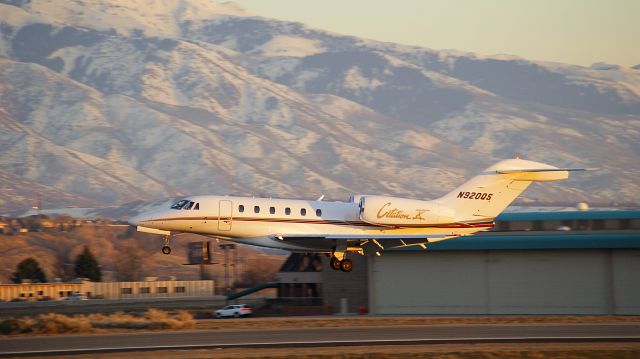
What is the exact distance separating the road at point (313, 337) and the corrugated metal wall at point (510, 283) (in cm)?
1117

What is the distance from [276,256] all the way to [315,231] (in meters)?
116

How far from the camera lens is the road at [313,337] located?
1399 inches

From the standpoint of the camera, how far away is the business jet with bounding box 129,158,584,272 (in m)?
41.5

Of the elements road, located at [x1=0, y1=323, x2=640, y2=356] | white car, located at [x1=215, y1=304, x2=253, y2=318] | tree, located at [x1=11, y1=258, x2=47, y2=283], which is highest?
tree, located at [x1=11, y1=258, x2=47, y2=283]

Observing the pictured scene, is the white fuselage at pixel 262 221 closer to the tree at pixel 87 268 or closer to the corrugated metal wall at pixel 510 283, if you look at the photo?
the corrugated metal wall at pixel 510 283

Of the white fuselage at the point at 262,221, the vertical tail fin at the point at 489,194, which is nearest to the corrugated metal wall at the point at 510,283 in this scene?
the vertical tail fin at the point at 489,194

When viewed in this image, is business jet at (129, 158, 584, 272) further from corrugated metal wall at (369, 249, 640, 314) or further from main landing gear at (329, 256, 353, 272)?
corrugated metal wall at (369, 249, 640, 314)

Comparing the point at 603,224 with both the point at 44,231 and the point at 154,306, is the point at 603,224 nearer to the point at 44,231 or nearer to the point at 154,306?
the point at 154,306

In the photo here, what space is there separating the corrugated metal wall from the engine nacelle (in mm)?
11320

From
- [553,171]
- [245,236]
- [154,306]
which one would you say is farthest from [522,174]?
[154,306]

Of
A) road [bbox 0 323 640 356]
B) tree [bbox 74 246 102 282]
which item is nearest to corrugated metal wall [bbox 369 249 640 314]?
road [bbox 0 323 640 356]

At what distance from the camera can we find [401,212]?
141ft

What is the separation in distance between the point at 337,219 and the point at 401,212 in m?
2.75

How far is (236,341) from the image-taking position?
120 ft
